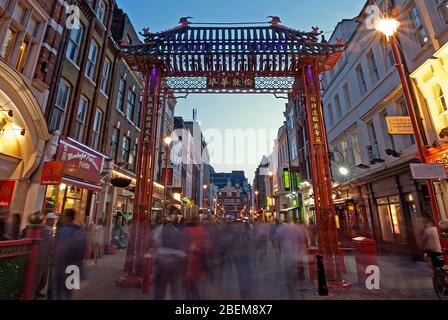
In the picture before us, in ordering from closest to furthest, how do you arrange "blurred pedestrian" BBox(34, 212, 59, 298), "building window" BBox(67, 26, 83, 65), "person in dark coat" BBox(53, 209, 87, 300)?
"person in dark coat" BBox(53, 209, 87, 300) < "blurred pedestrian" BBox(34, 212, 59, 298) < "building window" BBox(67, 26, 83, 65)

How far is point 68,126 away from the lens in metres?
11.9

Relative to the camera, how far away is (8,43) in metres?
9.07

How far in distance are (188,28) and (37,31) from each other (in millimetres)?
7276

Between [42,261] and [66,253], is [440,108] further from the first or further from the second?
[42,261]

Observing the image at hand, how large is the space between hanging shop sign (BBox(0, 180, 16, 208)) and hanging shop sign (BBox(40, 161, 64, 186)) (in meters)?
0.98

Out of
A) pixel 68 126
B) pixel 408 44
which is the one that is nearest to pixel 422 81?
pixel 408 44

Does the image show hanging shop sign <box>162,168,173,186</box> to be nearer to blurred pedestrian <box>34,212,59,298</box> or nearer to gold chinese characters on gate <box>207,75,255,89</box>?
gold chinese characters on gate <box>207,75,255,89</box>

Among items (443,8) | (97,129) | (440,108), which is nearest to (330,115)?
(440,108)

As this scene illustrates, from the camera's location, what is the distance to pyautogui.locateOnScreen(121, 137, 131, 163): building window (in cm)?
1769

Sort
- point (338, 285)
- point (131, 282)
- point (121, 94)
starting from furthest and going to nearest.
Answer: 1. point (121, 94)
2. point (131, 282)
3. point (338, 285)

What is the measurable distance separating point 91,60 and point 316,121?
44.9 ft

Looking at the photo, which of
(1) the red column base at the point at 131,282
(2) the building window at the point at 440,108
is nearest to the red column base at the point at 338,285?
(1) the red column base at the point at 131,282

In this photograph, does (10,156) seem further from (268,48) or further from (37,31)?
(268,48)

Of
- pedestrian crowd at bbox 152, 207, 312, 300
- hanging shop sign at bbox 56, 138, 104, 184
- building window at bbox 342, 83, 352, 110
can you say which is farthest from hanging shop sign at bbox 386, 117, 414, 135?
hanging shop sign at bbox 56, 138, 104, 184
